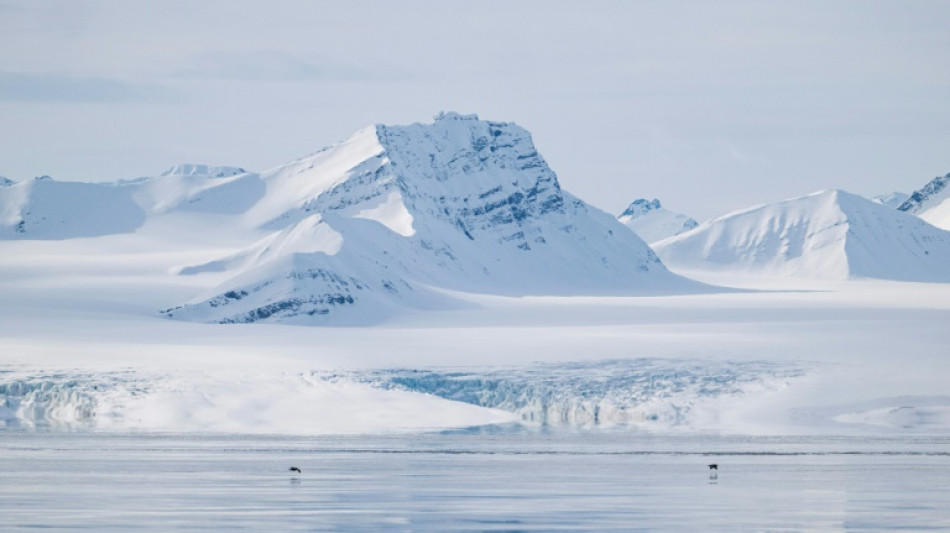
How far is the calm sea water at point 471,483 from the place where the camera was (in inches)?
1630

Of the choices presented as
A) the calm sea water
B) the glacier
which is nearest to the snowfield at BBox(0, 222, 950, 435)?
the glacier

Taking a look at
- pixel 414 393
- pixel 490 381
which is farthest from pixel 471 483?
pixel 490 381

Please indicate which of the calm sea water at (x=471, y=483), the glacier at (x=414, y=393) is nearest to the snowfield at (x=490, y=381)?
the glacier at (x=414, y=393)

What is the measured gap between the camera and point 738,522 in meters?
41.2

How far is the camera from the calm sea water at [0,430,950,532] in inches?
1630

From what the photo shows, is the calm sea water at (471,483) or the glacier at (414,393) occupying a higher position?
the glacier at (414,393)

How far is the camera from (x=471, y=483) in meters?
51.0

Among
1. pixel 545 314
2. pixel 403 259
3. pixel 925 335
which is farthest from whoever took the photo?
pixel 403 259

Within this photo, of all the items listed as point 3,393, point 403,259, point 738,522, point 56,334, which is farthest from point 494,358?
point 403,259

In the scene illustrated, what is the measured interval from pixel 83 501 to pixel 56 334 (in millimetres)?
66032

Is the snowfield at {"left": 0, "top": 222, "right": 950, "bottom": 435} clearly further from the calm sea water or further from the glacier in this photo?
the calm sea water

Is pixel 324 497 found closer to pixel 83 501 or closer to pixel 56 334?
pixel 83 501

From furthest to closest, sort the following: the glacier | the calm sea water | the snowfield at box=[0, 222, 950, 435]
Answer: the glacier → the snowfield at box=[0, 222, 950, 435] → the calm sea water

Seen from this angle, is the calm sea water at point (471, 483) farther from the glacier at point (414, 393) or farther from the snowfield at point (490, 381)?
the glacier at point (414, 393)
